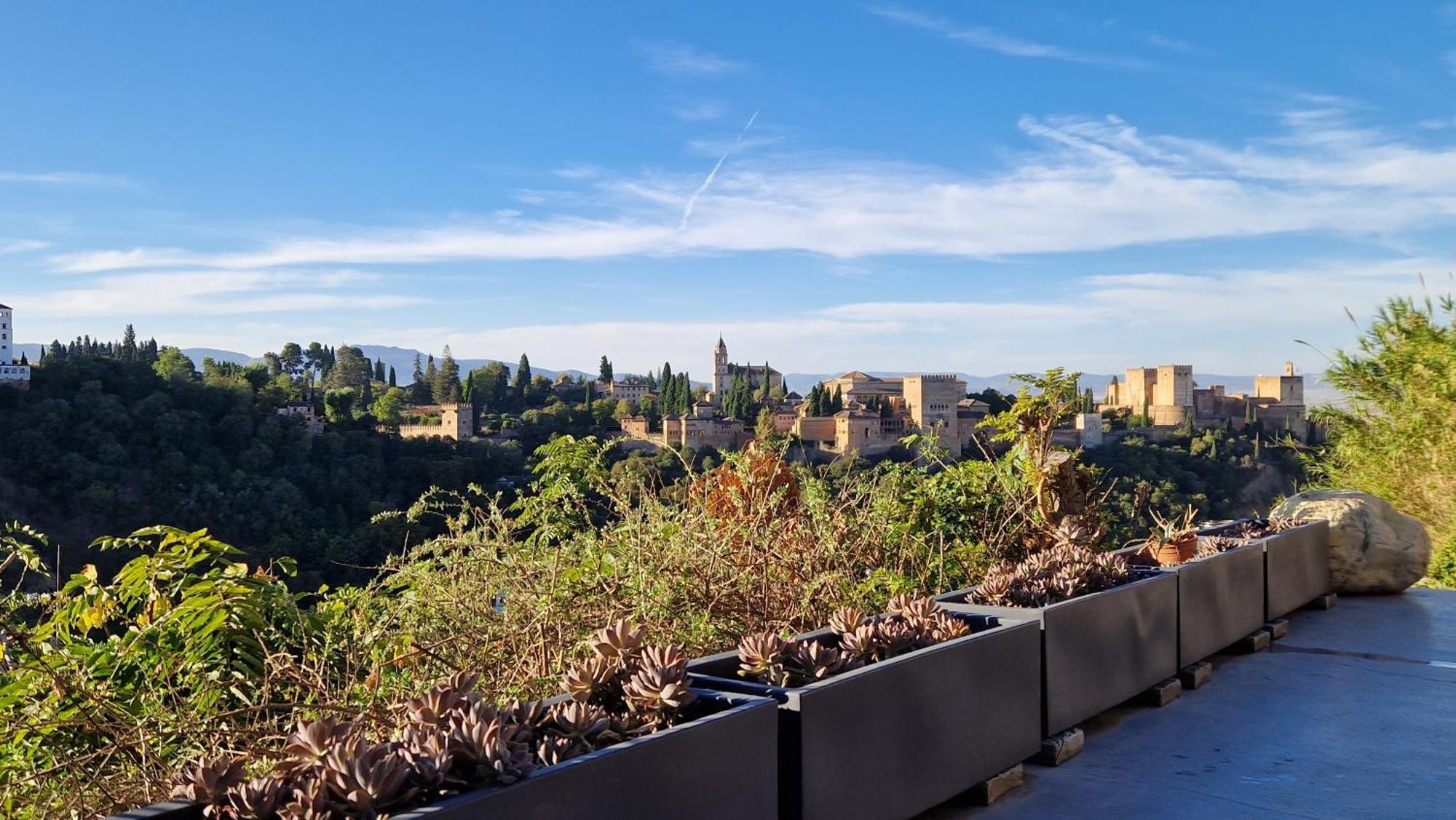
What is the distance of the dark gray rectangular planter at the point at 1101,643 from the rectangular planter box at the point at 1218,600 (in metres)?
0.10

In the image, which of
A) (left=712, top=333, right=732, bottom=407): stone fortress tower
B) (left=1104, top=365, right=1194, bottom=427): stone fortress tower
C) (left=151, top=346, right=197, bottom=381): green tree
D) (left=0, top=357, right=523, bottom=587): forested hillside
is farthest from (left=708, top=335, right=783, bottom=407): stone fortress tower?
(left=0, top=357, right=523, bottom=587): forested hillside

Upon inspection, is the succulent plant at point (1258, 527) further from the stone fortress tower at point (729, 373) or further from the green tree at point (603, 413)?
the stone fortress tower at point (729, 373)

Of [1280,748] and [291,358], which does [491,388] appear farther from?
[1280,748]

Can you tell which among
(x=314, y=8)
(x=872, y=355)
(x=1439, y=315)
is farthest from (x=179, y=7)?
(x=1439, y=315)

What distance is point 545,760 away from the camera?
1.37 m

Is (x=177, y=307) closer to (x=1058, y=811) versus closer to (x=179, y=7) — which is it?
(x=179, y=7)

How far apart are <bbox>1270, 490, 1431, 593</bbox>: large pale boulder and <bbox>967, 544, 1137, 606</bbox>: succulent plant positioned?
2.73 meters

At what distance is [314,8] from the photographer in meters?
12.1

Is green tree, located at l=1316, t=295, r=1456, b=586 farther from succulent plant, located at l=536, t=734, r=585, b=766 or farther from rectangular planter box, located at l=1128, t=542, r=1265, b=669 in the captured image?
succulent plant, located at l=536, t=734, r=585, b=766

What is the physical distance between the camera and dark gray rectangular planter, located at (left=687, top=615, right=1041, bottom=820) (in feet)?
5.54

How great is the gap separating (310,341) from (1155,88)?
7903 cm

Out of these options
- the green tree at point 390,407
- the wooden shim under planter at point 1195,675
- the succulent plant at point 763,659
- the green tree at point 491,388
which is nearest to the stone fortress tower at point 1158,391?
the green tree at point 491,388

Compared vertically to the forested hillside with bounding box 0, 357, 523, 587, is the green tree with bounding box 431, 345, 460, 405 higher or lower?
higher

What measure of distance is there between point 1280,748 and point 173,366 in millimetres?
57571
